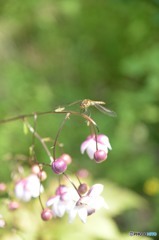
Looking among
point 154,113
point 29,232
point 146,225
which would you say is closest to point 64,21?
point 154,113

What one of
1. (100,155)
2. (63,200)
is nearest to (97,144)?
(100,155)

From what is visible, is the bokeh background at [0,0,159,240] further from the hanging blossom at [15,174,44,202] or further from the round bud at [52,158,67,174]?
the round bud at [52,158,67,174]

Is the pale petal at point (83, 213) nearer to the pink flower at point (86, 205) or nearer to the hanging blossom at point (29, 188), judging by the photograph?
the pink flower at point (86, 205)

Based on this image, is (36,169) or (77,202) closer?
(77,202)

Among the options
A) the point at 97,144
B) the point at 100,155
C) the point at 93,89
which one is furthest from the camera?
the point at 93,89

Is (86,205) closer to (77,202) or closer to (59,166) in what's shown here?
(77,202)

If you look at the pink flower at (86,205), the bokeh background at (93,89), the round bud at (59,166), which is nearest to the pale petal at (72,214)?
the pink flower at (86,205)
